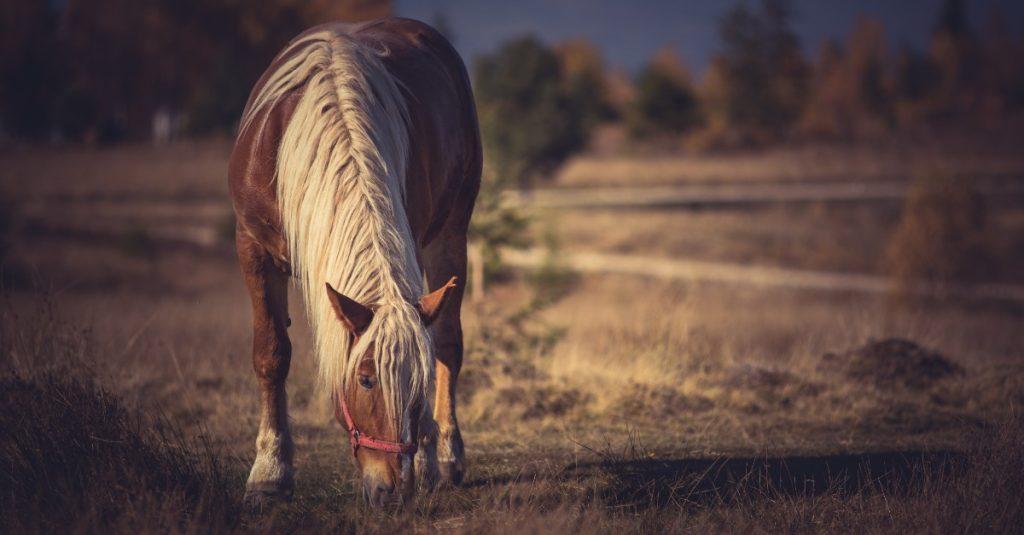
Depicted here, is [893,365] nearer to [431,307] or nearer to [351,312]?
[431,307]

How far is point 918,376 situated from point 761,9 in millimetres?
61108

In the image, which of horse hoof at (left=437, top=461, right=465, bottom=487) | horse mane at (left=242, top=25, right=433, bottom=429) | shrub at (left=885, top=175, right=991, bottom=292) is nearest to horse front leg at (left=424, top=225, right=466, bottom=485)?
horse hoof at (left=437, top=461, right=465, bottom=487)

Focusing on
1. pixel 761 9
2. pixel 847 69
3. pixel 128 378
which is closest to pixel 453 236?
pixel 128 378

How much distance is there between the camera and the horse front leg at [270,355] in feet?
13.4

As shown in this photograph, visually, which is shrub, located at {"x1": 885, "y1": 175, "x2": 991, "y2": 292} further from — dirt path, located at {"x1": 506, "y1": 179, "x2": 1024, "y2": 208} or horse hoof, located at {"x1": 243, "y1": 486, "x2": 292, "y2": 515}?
horse hoof, located at {"x1": 243, "y1": 486, "x2": 292, "y2": 515}

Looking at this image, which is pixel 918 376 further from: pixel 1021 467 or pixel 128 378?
pixel 128 378

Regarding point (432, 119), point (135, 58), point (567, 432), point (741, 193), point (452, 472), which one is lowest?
point (567, 432)

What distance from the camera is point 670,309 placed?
8883mm

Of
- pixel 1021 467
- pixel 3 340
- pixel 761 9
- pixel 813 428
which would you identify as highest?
pixel 761 9

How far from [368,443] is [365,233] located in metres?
0.90

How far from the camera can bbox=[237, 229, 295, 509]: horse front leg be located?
13.4 feet

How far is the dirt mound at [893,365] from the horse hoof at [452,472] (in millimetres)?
4164

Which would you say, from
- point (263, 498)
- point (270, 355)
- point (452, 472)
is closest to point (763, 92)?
point (452, 472)

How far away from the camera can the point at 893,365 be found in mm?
7031
